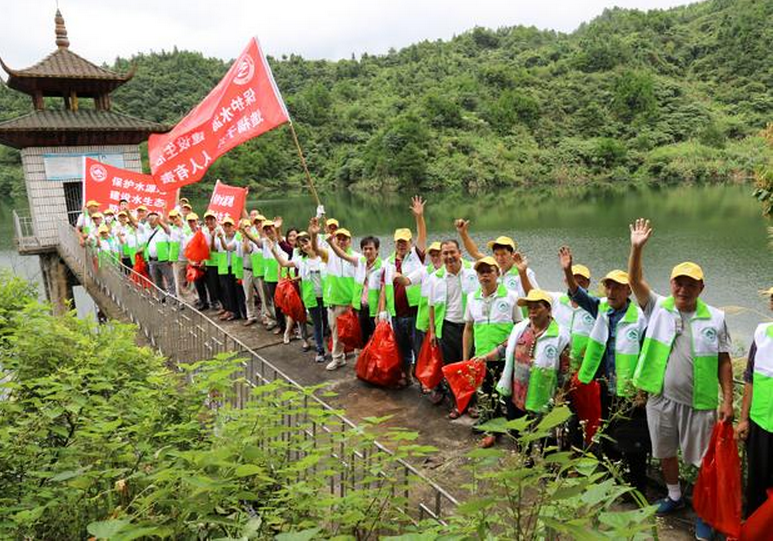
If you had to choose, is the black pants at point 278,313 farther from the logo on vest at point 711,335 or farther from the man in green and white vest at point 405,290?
the logo on vest at point 711,335

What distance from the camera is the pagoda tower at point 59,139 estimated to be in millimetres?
15359

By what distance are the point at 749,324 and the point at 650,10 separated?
3095 inches

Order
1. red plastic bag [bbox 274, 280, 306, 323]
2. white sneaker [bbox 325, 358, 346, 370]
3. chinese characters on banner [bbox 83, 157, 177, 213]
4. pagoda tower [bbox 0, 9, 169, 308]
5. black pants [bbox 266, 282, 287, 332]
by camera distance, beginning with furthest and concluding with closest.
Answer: pagoda tower [bbox 0, 9, 169, 308]
chinese characters on banner [bbox 83, 157, 177, 213]
black pants [bbox 266, 282, 287, 332]
red plastic bag [bbox 274, 280, 306, 323]
white sneaker [bbox 325, 358, 346, 370]

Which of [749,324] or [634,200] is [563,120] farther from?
[749,324]

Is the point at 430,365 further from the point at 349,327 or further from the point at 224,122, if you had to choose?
the point at 224,122

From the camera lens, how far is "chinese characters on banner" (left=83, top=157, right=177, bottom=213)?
33.1 ft

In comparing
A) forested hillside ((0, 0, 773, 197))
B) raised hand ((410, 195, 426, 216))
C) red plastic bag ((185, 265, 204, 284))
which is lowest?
red plastic bag ((185, 265, 204, 284))

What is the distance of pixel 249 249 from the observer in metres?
7.27

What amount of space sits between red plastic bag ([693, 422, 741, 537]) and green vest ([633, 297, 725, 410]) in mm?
223

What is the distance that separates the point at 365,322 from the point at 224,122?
3406 millimetres

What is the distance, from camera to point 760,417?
2836 mm

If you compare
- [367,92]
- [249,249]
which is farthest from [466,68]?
[249,249]

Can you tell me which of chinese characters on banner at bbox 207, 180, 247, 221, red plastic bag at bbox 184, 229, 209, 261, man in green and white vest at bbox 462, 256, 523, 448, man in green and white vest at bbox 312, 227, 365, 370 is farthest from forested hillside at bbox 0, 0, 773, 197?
man in green and white vest at bbox 462, 256, 523, 448

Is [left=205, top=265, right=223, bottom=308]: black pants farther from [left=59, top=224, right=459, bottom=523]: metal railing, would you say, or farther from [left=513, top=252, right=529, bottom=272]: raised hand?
[left=513, top=252, right=529, bottom=272]: raised hand
